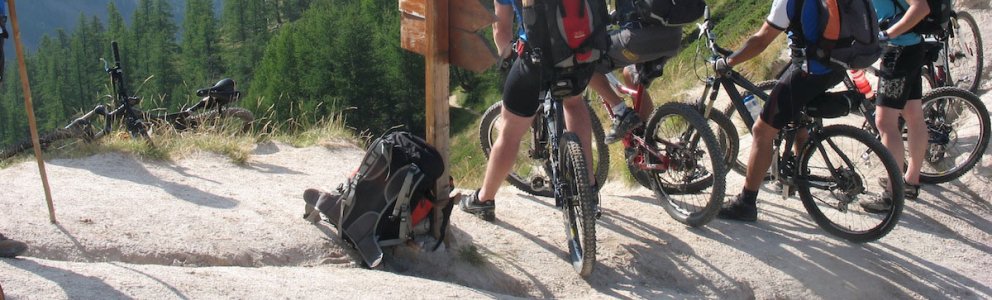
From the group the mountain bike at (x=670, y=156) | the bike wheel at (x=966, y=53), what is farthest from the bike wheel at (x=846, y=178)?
the bike wheel at (x=966, y=53)

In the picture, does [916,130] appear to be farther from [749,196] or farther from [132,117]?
[132,117]

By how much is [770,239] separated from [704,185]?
0.57m

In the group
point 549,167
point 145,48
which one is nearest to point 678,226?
point 549,167

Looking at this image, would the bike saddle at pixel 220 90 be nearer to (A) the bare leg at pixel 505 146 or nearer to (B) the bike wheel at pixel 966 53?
(A) the bare leg at pixel 505 146

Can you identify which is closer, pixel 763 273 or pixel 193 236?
pixel 193 236

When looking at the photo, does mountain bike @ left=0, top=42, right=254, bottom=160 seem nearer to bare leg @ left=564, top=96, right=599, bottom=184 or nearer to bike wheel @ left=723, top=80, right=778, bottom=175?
bare leg @ left=564, top=96, right=599, bottom=184

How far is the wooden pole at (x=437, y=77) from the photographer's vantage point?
450 cm

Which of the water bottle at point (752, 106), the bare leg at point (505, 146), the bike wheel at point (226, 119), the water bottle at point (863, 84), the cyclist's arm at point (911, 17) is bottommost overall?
the bike wheel at point (226, 119)

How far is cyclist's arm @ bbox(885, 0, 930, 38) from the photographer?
5.56m

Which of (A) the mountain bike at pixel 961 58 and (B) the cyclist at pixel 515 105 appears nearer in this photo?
(B) the cyclist at pixel 515 105

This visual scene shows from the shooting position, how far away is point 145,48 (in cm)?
9050

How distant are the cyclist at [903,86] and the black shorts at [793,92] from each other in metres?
0.78

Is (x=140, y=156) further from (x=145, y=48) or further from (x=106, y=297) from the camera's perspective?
(x=145, y=48)

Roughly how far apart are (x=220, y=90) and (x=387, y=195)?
4611 mm
